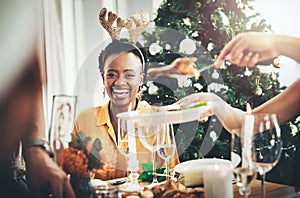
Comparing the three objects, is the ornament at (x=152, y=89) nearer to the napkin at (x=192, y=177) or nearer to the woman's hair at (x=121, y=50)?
the woman's hair at (x=121, y=50)

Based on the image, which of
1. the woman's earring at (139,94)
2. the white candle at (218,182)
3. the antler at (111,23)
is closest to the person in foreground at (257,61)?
the woman's earring at (139,94)

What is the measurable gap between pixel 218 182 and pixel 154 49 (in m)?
0.94

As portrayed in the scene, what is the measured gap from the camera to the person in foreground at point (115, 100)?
2.00 m

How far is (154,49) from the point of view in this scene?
7.36 feet

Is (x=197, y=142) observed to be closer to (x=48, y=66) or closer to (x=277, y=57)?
(x=277, y=57)

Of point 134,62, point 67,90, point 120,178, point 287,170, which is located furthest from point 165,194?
point 287,170

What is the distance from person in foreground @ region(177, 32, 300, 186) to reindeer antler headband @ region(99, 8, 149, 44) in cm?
44

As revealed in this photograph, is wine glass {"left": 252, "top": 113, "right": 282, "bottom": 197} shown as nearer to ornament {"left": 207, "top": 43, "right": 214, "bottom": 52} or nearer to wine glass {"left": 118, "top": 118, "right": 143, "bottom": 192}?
wine glass {"left": 118, "top": 118, "right": 143, "bottom": 192}

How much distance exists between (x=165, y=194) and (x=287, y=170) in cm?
106

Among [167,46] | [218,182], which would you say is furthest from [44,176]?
[167,46]

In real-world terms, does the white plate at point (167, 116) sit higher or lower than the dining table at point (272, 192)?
higher

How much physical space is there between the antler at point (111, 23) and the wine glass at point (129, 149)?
402 mm

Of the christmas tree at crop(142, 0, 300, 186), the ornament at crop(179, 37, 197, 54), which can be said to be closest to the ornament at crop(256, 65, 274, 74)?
the christmas tree at crop(142, 0, 300, 186)

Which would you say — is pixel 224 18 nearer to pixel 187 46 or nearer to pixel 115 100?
pixel 187 46
